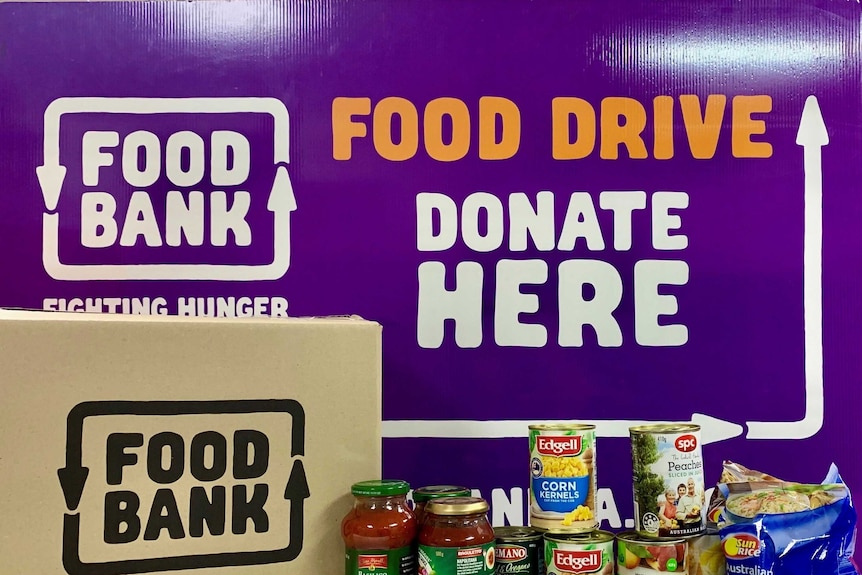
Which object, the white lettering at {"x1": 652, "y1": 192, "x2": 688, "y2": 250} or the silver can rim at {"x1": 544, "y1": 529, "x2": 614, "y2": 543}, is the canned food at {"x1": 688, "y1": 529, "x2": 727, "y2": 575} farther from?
the white lettering at {"x1": 652, "y1": 192, "x2": 688, "y2": 250}

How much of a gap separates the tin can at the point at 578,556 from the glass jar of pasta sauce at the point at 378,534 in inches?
9.0

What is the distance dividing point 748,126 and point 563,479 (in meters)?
1.02

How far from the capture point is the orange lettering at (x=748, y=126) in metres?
1.75

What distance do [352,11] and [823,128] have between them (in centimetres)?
116

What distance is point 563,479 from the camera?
126cm

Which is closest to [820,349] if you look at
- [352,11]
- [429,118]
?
[429,118]

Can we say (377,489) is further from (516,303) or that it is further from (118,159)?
(118,159)

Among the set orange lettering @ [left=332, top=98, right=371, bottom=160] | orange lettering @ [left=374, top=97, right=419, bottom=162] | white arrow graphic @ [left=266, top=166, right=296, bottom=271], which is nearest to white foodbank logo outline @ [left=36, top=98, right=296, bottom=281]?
white arrow graphic @ [left=266, top=166, right=296, bottom=271]

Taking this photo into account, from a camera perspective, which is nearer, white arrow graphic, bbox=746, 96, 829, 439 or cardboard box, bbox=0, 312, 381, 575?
cardboard box, bbox=0, 312, 381, 575

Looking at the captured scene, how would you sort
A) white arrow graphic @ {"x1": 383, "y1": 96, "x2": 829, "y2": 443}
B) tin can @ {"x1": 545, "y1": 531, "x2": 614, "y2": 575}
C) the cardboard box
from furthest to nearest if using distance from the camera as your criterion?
white arrow graphic @ {"x1": 383, "y1": 96, "x2": 829, "y2": 443} < tin can @ {"x1": 545, "y1": 531, "x2": 614, "y2": 575} < the cardboard box

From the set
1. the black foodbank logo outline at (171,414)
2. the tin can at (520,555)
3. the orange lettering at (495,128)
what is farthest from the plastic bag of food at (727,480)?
the orange lettering at (495,128)

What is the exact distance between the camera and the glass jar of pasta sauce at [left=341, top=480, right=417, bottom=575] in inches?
45.2

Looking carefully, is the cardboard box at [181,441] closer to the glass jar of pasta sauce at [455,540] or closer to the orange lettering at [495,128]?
the glass jar of pasta sauce at [455,540]

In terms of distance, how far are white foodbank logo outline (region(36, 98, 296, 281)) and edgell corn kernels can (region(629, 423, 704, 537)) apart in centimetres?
92
